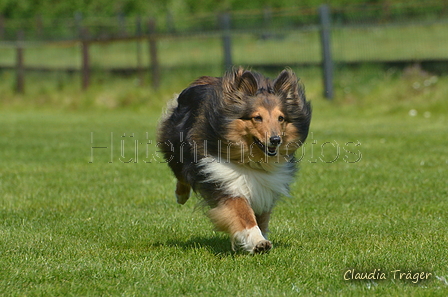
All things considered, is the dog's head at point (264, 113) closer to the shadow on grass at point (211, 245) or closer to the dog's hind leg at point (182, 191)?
the shadow on grass at point (211, 245)

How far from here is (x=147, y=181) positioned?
9.02 meters

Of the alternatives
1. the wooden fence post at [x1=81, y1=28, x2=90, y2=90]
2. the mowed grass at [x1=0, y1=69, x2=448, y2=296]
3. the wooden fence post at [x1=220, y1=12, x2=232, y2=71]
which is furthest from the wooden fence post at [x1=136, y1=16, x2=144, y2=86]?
the mowed grass at [x1=0, y1=69, x2=448, y2=296]

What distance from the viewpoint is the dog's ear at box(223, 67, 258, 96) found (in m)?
5.46

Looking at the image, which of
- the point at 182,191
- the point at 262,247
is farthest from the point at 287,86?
the point at 182,191

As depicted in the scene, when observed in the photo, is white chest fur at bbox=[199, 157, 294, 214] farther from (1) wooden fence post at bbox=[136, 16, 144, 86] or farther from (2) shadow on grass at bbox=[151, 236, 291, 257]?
(1) wooden fence post at bbox=[136, 16, 144, 86]

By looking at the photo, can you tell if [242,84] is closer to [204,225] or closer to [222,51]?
[204,225]

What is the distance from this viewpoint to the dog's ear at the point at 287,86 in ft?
18.2

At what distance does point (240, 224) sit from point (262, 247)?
0.26 m

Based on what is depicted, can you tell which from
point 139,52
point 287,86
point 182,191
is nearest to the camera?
point 287,86

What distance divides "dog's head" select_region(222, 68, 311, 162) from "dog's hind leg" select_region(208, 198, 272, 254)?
420 mm

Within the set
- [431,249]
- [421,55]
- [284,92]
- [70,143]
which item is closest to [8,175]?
[70,143]

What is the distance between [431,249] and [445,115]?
11.8 meters

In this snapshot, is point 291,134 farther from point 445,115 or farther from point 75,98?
point 75,98

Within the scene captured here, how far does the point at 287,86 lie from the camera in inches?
220
